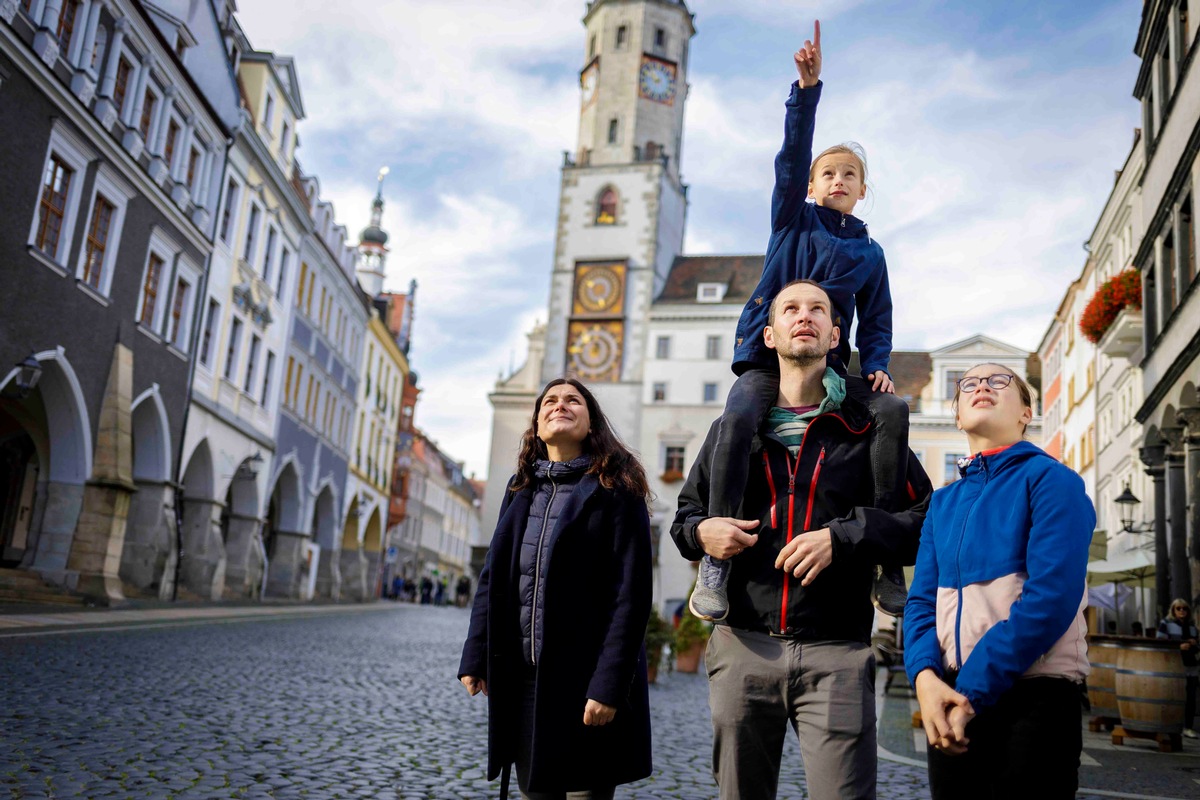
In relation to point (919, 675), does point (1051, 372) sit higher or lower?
higher

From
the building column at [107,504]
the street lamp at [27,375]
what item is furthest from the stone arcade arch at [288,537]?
the street lamp at [27,375]

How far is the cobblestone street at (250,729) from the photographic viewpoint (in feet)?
20.7

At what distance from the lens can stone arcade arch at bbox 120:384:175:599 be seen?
23703 millimetres

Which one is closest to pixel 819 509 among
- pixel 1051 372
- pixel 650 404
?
pixel 1051 372

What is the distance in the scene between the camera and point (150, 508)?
2448cm

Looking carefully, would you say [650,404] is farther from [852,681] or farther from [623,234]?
[852,681]

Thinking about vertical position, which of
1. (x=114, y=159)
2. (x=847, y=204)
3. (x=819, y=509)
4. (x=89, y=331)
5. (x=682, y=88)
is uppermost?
(x=682, y=88)

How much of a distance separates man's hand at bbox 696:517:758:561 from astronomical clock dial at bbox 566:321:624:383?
51682mm

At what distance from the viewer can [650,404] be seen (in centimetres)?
5419

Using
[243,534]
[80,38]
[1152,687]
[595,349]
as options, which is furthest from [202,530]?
[595,349]

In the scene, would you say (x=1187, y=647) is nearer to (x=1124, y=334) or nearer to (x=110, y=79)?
(x=1124, y=334)

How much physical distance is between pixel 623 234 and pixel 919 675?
2120 inches

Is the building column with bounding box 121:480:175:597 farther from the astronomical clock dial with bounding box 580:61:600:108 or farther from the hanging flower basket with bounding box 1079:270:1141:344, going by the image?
the astronomical clock dial with bounding box 580:61:600:108

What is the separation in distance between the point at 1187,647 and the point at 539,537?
33.4 feet
